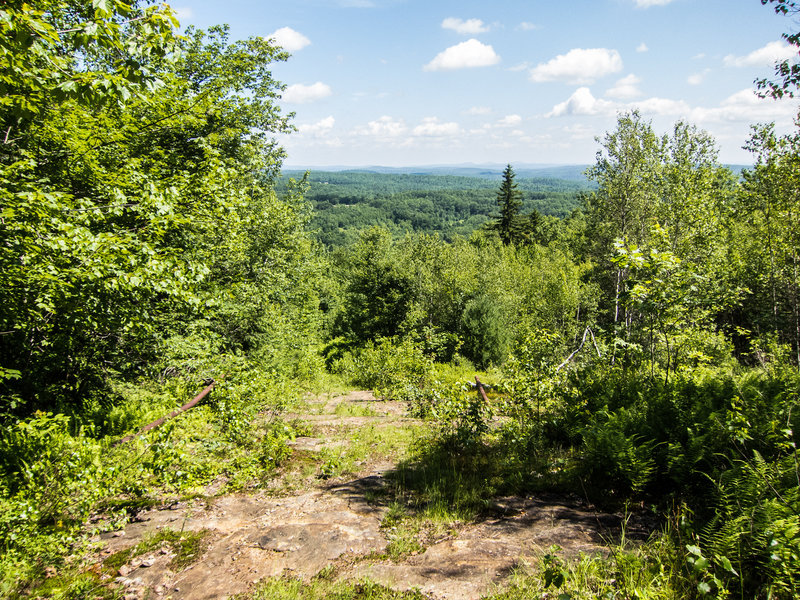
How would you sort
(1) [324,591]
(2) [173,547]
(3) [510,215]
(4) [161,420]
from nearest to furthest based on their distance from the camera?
(1) [324,591], (2) [173,547], (4) [161,420], (3) [510,215]

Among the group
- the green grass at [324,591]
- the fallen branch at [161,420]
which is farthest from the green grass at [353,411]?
the green grass at [324,591]

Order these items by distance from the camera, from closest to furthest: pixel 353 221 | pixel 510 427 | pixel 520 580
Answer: pixel 520 580
pixel 510 427
pixel 353 221

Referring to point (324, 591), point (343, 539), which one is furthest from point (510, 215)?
point (324, 591)

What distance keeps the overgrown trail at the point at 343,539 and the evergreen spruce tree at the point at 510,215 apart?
5383 cm

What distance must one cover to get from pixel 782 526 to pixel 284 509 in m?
4.97

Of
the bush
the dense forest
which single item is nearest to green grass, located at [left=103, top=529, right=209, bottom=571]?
the dense forest

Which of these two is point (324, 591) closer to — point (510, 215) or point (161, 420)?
point (161, 420)

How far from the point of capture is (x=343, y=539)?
4.60 m

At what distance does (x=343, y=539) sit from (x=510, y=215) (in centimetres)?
5792

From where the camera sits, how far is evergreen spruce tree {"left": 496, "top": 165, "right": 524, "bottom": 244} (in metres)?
57.1

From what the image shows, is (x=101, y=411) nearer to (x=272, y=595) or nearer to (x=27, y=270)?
(x=27, y=270)

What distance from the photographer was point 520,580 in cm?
337

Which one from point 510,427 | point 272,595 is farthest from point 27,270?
point 510,427

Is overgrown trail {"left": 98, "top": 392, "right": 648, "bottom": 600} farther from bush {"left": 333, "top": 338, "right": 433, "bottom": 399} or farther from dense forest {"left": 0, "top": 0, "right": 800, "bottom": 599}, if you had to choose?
→ bush {"left": 333, "top": 338, "right": 433, "bottom": 399}
